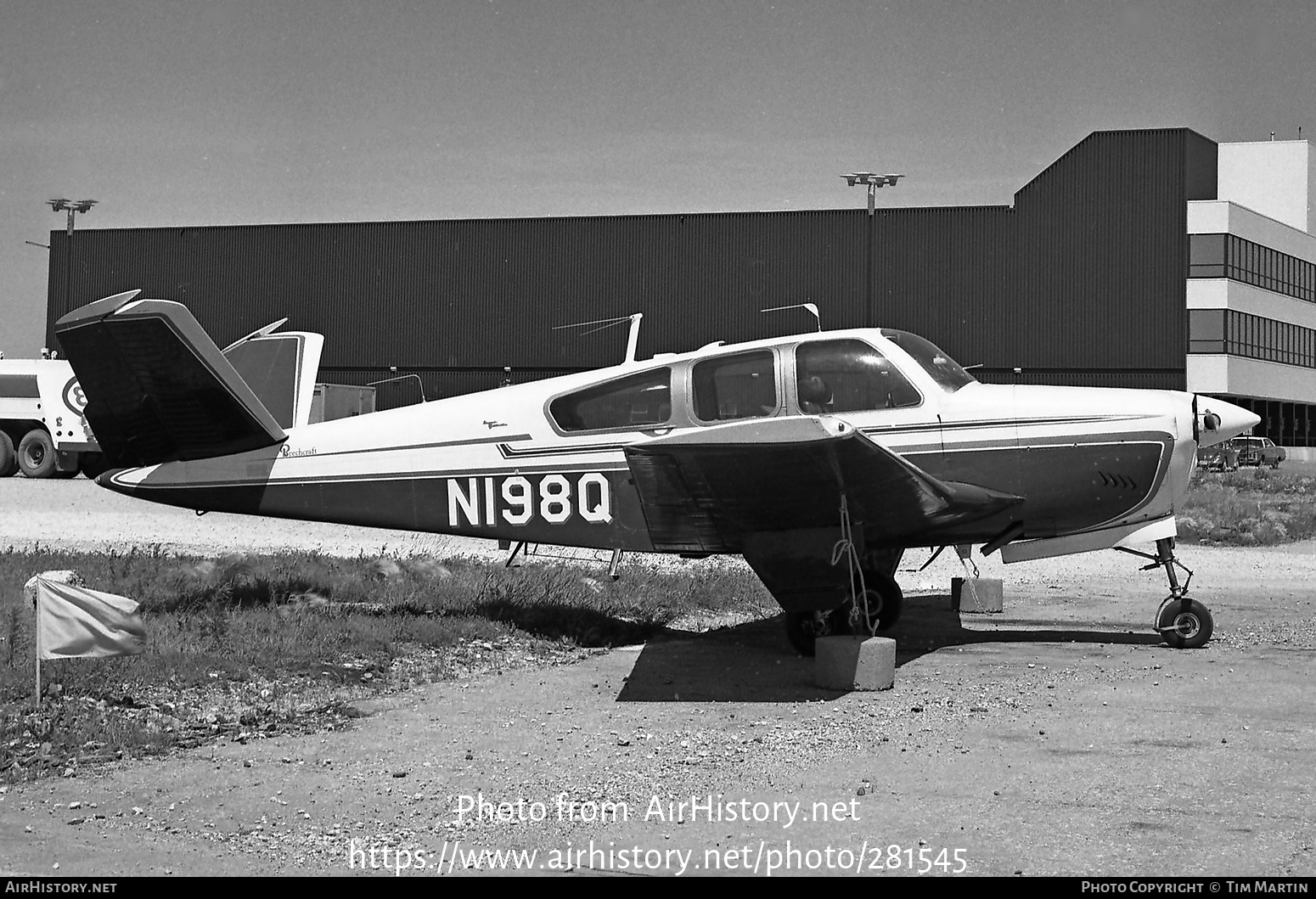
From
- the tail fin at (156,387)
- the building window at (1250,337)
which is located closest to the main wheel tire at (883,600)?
the tail fin at (156,387)

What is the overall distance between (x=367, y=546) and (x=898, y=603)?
31.5 feet

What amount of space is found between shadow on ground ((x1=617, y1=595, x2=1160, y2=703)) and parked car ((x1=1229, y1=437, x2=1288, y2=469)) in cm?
4089

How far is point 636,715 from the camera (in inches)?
301

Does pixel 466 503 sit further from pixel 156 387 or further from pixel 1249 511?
pixel 1249 511

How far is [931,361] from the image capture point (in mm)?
9883

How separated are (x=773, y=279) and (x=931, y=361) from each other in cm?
3903

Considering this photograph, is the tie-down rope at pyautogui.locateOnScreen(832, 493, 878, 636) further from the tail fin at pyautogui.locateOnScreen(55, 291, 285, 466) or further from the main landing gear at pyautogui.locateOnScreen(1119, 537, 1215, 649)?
the tail fin at pyautogui.locateOnScreen(55, 291, 285, 466)

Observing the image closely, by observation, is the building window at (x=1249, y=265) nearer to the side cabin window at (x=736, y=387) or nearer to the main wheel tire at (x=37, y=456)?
the main wheel tire at (x=37, y=456)

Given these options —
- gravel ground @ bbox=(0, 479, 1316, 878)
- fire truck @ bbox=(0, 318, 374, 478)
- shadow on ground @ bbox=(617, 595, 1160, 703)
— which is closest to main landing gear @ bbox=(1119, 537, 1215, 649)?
gravel ground @ bbox=(0, 479, 1316, 878)

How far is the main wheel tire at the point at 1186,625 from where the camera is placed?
390 inches

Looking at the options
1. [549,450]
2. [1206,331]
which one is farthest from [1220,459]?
[549,450]

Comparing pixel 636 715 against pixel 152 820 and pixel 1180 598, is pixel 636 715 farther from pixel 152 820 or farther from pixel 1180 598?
pixel 1180 598

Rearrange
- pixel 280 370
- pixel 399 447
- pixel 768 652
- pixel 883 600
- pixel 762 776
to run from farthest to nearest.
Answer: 1. pixel 280 370
2. pixel 883 600
3. pixel 399 447
4. pixel 768 652
5. pixel 762 776

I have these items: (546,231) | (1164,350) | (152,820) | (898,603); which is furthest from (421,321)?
(152,820)
